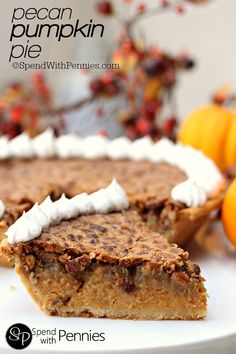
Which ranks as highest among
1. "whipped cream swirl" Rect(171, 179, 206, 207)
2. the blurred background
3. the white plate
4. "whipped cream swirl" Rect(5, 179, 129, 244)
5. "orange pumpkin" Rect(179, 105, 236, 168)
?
the blurred background

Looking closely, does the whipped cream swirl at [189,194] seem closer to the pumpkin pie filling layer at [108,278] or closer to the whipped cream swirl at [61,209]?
the whipped cream swirl at [61,209]

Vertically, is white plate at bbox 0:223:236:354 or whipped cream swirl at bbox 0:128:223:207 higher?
whipped cream swirl at bbox 0:128:223:207

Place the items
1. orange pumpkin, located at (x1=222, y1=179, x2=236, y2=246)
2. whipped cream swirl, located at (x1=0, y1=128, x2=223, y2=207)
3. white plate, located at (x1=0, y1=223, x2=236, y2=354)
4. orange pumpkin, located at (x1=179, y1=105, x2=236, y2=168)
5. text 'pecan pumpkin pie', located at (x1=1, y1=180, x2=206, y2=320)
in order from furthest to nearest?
1. orange pumpkin, located at (x1=179, y1=105, x2=236, y2=168)
2. whipped cream swirl, located at (x1=0, y1=128, x2=223, y2=207)
3. orange pumpkin, located at (x1=222, y1=179, x2=236, y2=246)
4. text 'pecan pumpkin pie', located at (x1=1, y1=180, x2=206, y2=320)
5. white plate, located at (x1=0, y1=223, x2=236, y2=354)

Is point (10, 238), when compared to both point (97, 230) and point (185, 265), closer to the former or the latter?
point (97, 230)

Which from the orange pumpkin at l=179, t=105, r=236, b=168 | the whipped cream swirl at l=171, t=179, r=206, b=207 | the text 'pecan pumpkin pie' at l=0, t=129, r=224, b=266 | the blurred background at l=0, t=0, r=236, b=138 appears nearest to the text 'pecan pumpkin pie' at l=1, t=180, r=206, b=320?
the text 'pecan pumpkin pie' at l=0, t=129, r=224, b=266

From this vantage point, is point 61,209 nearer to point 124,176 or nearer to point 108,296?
point 108,296

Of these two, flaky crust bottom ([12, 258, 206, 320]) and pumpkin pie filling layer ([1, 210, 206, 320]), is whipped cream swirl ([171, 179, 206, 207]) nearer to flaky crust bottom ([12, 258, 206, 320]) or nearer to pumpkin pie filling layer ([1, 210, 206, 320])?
pumpkin pie filling layer ([1, 210, 206, 320])

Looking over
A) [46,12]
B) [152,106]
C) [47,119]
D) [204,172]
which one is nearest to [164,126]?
[152,106]

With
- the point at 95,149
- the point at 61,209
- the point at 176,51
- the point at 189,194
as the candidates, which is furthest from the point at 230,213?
the point at 176,51
